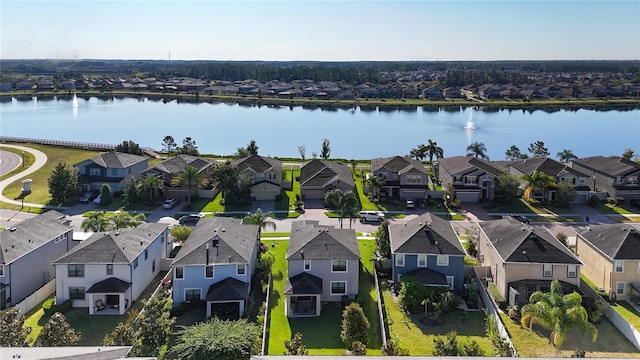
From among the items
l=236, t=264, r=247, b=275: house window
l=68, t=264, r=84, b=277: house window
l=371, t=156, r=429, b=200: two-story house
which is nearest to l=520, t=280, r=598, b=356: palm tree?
l=236, t=264, r=247, b=275: house window

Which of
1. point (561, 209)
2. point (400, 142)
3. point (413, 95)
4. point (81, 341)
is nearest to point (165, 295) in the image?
point (81, 341)

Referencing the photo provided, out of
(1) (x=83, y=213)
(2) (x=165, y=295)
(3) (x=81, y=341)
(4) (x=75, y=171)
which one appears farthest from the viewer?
(4) (x=75, y=171)

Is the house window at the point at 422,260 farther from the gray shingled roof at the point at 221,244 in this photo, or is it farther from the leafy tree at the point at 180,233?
the leafy tree at the point at 180,233

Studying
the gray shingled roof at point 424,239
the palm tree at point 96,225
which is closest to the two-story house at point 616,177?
the gray shingled roof at point 424,239

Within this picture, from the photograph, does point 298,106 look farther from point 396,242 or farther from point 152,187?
point 396,242

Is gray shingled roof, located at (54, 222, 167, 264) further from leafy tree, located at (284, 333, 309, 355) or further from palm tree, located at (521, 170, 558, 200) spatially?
palm tree, located at (521, 170, 558, 200)

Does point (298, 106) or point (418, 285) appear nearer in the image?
point (418, 285)
